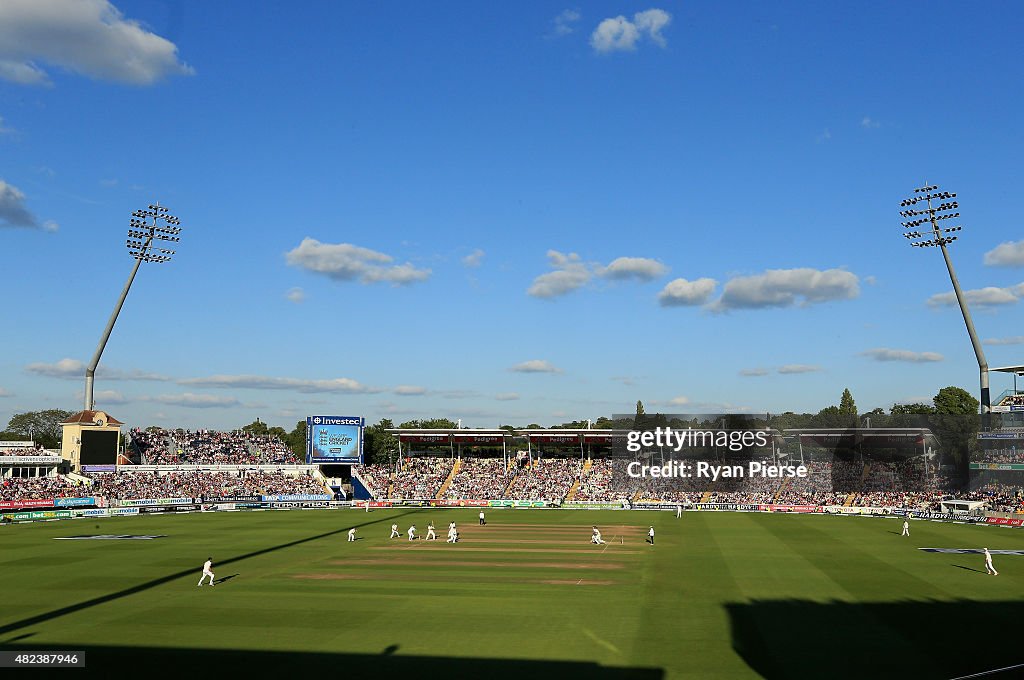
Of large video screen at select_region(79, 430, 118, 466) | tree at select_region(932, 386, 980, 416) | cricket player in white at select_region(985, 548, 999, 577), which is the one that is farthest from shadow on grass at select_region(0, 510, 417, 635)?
tree at select_region(932, 386, 980, 416)

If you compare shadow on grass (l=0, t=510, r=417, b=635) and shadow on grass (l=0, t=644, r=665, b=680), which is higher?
shadow on grass (l=0, t=644, r=665, b=680)

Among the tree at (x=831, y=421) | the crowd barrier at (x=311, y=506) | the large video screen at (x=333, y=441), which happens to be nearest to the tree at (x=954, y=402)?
the tree at (x=831, y=421)

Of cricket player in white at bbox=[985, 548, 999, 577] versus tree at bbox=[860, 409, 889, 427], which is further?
tree at bbox=[860, 409, 889, 427]

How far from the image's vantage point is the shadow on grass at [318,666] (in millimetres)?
21422

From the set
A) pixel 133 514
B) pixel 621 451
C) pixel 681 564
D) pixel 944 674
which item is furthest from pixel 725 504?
pixel 944 674

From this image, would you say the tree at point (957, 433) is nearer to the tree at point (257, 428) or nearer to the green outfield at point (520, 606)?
the green outfield at point (520, 606)

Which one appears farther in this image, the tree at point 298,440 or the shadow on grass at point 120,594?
the tree at point 298,440

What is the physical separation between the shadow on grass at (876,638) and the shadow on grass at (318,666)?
4.72 meters

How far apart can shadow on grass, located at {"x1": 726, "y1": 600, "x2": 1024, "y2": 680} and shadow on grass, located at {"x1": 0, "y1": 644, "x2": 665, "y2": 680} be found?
4.72 metres

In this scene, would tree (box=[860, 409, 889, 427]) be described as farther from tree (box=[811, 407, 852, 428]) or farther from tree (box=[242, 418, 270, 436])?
tree (box=[242, 418, 270, 436])

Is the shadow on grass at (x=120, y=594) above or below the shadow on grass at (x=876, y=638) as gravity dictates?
below

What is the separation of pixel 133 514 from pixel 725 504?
6035 centimetres

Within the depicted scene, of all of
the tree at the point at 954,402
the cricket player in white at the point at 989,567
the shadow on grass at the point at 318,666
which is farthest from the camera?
the tree at the point at 954,402

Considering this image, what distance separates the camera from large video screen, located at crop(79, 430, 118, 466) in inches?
3565
